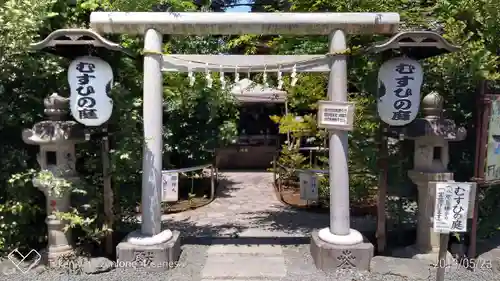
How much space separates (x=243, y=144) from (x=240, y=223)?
706 cm

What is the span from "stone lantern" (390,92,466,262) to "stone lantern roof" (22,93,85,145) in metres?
4.22

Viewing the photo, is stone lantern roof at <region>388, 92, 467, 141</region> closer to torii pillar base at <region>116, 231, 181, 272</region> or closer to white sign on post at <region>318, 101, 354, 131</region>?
white sign on post at <region>318, 101, 354, 131</region>

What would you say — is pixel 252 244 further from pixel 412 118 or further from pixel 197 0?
pixel 197 0

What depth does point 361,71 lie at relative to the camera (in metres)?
6.43

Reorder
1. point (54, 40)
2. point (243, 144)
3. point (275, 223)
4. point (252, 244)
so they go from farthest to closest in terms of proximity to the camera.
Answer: point (243, 144)
point (275, 223)
point (252, 244)
point (54, 40)

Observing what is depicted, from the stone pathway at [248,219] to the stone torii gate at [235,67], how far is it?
1656mm

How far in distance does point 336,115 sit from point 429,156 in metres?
1.39

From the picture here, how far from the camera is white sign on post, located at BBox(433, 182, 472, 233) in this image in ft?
12.9

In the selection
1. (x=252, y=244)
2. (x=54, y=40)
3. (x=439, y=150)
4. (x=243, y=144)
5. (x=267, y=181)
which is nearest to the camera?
(x=54, y=40)

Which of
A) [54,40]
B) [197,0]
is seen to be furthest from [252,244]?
[197,0]

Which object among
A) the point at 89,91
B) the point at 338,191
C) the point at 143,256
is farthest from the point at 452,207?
the point at 89,91

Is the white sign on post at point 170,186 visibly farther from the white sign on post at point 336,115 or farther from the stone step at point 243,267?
the white sign on post at point 336,115

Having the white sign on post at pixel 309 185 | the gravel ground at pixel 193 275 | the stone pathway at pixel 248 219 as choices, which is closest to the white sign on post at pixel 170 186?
the stone pathway at pixel 248 219
